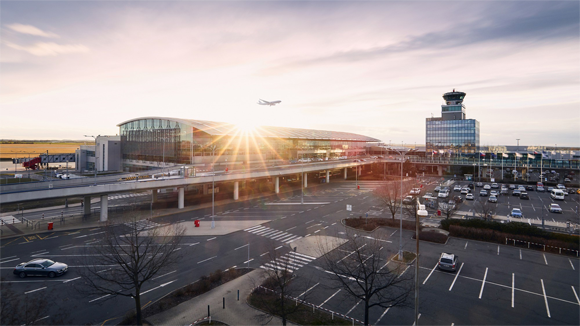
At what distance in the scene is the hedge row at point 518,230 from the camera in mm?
28875

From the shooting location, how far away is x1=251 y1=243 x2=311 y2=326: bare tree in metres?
15.8

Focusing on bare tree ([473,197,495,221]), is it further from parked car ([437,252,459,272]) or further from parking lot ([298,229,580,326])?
parked car ([437,252,459,272])

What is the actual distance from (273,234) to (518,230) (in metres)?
26.4

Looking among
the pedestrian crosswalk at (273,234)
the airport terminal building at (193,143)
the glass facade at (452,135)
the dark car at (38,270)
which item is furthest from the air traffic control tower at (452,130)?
the dark car at (38,270)

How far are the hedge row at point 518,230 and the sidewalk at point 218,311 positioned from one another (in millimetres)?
26596

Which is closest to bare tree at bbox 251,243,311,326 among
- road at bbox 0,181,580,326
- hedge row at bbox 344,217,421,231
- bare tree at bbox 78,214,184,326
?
road at bbox 0,181,580,326

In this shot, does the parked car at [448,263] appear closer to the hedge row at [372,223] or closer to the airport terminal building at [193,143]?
the hedge row at [372,223]

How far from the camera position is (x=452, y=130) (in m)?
129

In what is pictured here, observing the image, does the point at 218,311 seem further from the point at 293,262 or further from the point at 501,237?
the point at 501,237

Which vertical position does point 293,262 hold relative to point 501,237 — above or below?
below

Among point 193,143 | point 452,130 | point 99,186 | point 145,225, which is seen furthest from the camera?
point 452,130

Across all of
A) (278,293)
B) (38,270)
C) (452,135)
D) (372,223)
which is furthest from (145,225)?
(452,135)

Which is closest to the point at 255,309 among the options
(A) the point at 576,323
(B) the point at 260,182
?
(A) the point at 576,323

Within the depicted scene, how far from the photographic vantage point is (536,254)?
27922 mm
